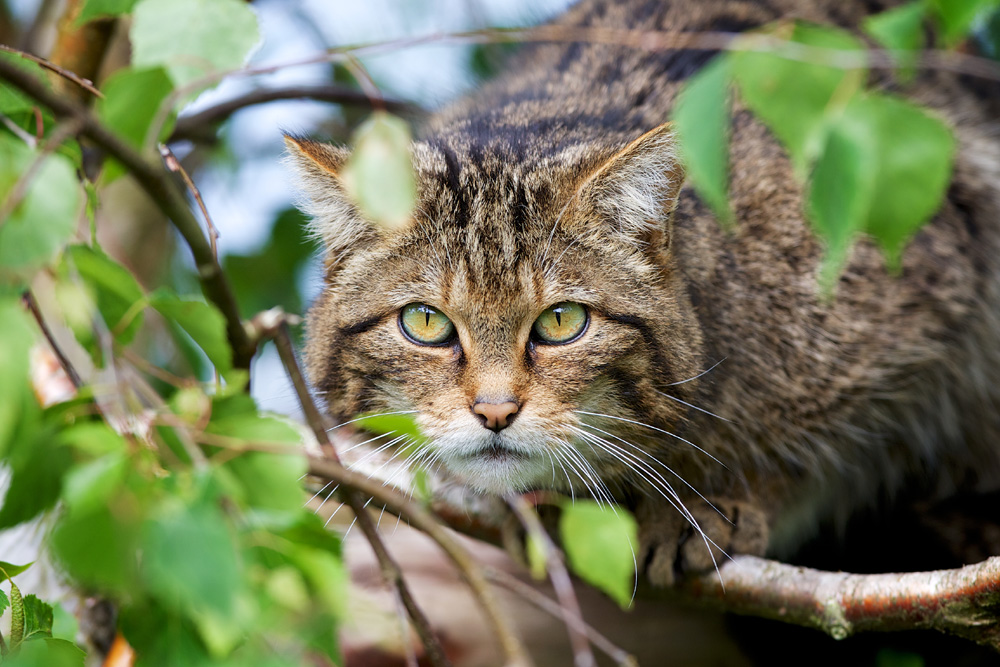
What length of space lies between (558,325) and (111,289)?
1.13 meters

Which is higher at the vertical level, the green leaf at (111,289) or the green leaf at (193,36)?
the green leaf at (193,36)

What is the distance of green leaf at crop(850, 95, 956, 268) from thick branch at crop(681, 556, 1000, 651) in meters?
1.06

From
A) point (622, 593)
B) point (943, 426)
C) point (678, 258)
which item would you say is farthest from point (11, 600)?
point (943, 426)

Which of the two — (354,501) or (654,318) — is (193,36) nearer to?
(354,501)

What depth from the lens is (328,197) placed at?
2.24 metres

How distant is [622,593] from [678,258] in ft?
4.68

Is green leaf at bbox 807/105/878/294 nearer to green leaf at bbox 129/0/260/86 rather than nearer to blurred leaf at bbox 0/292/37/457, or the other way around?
green leaf at bbox 129/0/260/86

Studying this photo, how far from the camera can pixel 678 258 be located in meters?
2.40

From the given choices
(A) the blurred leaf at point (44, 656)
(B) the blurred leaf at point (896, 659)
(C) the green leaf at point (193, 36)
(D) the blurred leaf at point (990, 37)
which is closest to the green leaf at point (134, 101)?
(C) the green leaf at point (193, 36)

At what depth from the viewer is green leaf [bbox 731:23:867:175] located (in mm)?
1134

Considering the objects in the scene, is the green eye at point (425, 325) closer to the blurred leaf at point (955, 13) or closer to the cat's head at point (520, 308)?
the cat's head at point (520, 308)

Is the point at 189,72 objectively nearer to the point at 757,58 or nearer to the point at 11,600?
the point at 757,58

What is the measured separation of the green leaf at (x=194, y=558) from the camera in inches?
36.4

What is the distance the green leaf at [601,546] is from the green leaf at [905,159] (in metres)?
0.52
